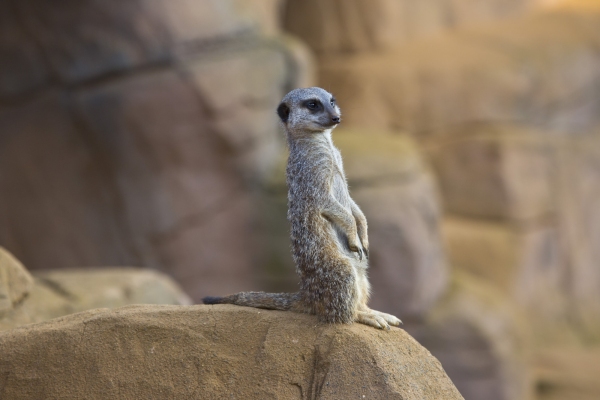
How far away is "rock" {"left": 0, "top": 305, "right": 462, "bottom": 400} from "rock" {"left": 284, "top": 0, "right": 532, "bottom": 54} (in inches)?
295

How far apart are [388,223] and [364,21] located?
391cm

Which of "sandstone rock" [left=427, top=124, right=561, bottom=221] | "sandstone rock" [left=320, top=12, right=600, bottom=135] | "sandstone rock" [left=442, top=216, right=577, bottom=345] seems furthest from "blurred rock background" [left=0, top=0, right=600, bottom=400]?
"sandstone rock" [left=320, top=12, right=600, bottom=135]

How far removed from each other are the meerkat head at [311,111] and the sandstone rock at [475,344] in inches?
191

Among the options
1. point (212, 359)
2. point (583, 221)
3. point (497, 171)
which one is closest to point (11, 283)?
point (212, 359)

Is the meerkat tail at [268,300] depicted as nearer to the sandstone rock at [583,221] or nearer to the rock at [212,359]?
the rock at [212,359]

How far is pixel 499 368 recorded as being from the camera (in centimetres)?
810

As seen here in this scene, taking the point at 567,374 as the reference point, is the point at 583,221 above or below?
above

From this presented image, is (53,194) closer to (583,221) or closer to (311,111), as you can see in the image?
(311,111)

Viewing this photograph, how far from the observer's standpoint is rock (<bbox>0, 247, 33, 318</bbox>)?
165 inches

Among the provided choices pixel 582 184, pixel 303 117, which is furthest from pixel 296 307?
pixel 582 184

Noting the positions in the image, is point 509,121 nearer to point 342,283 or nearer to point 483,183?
point 483,183

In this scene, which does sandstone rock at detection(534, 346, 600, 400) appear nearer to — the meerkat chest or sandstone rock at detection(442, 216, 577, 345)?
sandstone rock at detection(442, 216, 577, 345)

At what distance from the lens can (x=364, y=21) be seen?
33.6 feet

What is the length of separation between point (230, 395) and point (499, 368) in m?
5.67
